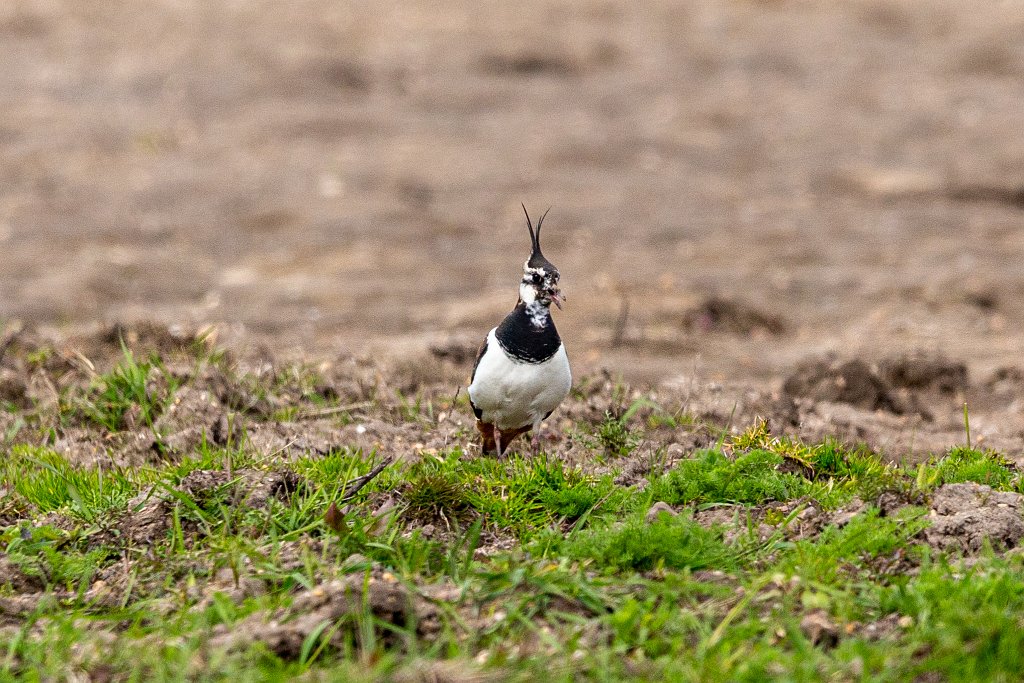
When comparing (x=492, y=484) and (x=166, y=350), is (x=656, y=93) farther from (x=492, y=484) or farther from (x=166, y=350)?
(x=492, y=484)

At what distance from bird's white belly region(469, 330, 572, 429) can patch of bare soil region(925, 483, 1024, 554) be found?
147 centimetres

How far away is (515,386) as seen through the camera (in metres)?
4.97

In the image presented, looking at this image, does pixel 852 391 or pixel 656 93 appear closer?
pixel 852 391

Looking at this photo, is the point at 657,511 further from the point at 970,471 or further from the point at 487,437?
the point at 970,471

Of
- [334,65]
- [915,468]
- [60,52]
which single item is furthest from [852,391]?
[60,52]

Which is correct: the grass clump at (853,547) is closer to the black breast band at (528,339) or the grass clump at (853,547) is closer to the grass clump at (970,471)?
the grass clump at (970,471)

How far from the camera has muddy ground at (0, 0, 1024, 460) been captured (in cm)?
803

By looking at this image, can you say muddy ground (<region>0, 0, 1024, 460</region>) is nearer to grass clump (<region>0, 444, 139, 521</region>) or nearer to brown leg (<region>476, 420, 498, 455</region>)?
brown leg (<region>476, 420, 498, 455</region>)

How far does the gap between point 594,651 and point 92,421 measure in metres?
3.20

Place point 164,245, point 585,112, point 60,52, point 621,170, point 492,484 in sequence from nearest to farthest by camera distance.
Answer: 1. point 492,484
2. point 164,245
3. point 621,170
4. point 585,112
5. point 60,52

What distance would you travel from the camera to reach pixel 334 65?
44.1 ft

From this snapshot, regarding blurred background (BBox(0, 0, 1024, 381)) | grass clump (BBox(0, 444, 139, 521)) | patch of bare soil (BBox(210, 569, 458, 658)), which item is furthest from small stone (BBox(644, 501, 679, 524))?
blurred background (BBox(0, 0, 1024, 381))

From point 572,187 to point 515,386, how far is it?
6.38 meters

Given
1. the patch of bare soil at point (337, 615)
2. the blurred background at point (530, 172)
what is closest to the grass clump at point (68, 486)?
the patch of bare soil at point (337, 615)
